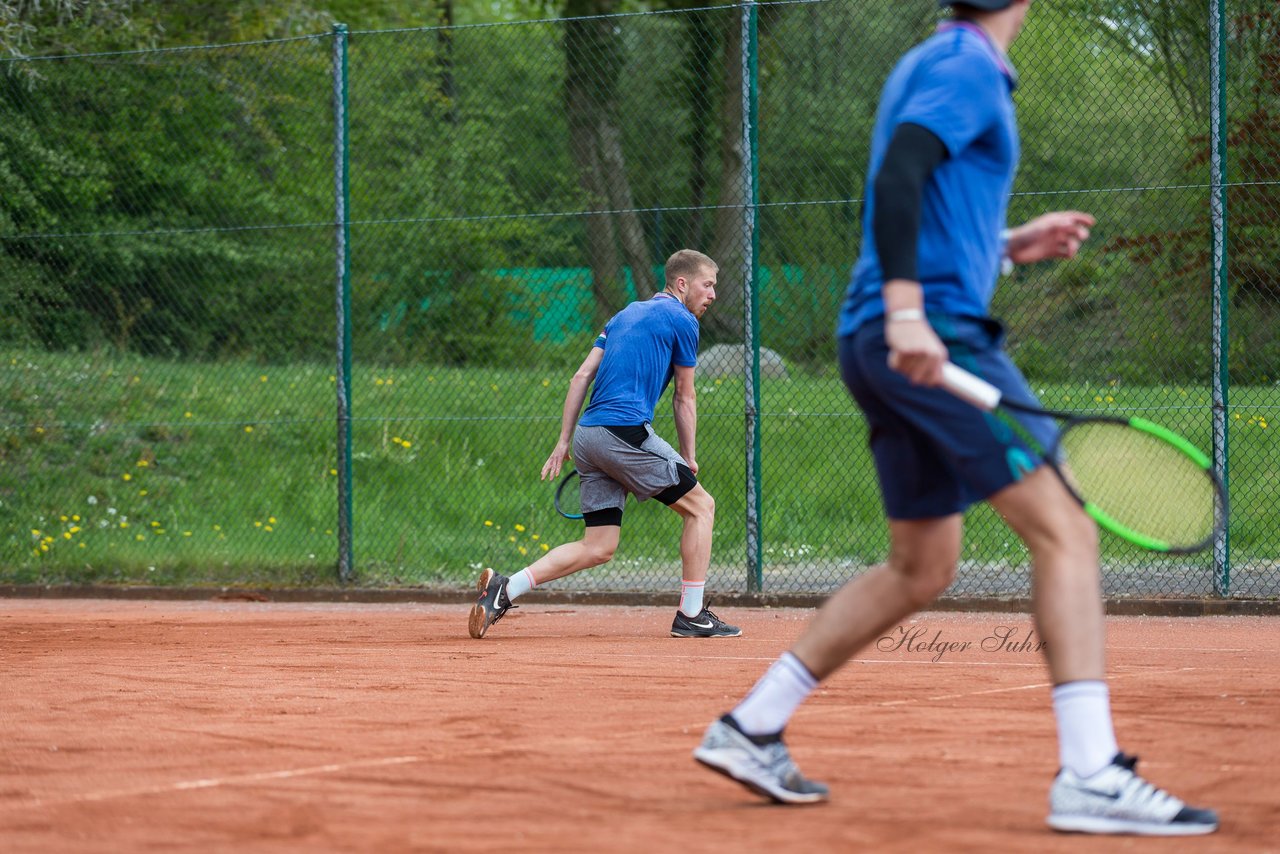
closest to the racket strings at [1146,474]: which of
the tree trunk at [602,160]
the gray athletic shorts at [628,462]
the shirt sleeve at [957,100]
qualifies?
the shirt sleeve at [957,100]

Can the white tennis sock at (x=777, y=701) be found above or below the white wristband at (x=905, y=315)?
below

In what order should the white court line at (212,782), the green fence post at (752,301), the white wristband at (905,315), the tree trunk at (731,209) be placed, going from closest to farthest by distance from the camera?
the white wristband at (905,315), the white court line at (212,782), the green fence post at (752,301), the tree trunk at (731,209)

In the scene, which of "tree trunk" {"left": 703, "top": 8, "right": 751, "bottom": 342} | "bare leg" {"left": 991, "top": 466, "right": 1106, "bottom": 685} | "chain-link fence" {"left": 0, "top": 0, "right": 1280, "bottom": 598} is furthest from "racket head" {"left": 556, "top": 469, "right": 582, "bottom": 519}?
"bare leg" {"left": 991, "top": 466, "right": 1106, "bottom": 685}

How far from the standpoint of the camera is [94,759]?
4.70 meters

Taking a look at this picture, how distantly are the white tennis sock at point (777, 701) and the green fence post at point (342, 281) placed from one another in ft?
23.5

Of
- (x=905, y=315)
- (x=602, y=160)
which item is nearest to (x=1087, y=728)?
(x=905, y=315)

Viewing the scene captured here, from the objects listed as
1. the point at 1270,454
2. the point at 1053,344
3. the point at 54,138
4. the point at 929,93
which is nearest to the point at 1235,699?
the point at 929,93

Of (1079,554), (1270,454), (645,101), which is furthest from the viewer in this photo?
(645,101)

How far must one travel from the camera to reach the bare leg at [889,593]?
3721 mm

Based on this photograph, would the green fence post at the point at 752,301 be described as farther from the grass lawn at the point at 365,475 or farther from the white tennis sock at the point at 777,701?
the white tennis sock at the point at 777,701

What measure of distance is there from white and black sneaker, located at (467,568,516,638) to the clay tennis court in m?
0.17

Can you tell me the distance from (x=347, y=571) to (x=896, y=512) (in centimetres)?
757

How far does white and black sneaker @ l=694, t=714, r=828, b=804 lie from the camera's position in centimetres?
384

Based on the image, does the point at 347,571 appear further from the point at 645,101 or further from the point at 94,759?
the point at 94,759
